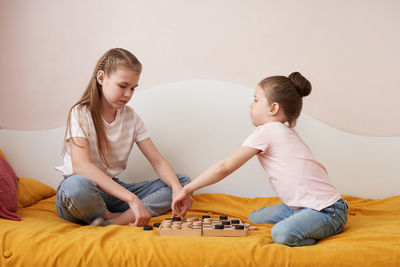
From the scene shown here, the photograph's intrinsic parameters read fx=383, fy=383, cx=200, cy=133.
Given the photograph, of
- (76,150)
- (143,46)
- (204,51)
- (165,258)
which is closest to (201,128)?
(204,51)

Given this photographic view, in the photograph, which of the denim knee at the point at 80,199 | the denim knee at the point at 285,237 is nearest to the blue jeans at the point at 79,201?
the denim knee at the point at 80,199

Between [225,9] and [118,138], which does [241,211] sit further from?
[225,9]

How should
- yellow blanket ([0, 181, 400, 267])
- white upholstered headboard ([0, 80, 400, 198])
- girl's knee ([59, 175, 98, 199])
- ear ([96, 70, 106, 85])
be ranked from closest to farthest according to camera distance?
1. yellow blanket ([0, 181, 400, 267])
2. girl's knee ([59, 175, 98, 199])
3. ear ([96, 70, 106, 85])
4. white upholstered headboard ([0, 80, 400, 198])

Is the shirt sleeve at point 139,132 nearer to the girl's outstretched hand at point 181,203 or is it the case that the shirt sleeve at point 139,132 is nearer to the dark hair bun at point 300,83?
the girl's outstretched hand at point 181,203

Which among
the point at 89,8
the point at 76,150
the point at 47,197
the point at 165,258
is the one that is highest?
the point at 89,8

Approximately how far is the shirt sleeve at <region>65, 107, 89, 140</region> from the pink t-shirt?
0.56m

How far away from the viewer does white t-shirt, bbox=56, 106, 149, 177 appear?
1339 millimetres

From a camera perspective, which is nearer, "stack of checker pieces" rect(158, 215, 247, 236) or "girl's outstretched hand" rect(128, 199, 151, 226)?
"stack of checker pieces" rect(158, 215, 247, 236)

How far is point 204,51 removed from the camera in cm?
177

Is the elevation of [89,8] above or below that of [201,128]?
above

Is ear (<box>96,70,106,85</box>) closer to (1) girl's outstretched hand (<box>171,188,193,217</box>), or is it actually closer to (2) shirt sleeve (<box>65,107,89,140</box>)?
(2) shirt sleeve (<box>65,107,89,140</box>)

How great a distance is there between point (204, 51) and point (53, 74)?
28.4 inches

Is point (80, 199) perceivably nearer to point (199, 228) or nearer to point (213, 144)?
point (199, 228)

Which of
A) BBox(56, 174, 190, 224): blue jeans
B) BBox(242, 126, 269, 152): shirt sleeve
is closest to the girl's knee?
BBox(56, 174, 190, 224): blue jeans
